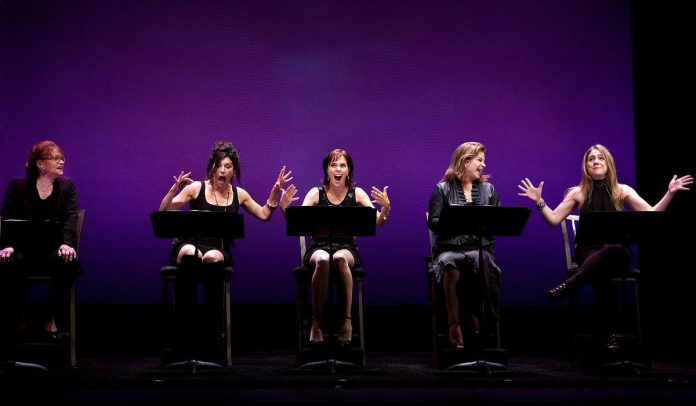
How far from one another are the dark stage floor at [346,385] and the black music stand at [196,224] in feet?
1.45

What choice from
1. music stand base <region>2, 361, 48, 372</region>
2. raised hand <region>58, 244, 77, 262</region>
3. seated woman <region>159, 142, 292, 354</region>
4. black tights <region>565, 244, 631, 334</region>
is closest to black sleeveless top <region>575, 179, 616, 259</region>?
black tights <region>565, 244, 631, 334</region>

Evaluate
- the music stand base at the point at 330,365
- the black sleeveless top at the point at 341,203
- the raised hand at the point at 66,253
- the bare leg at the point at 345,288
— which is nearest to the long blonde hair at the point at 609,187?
the black sleeveless top at the point at 341,203

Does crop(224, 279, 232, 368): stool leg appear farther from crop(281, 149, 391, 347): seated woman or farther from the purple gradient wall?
the purple gradient wall

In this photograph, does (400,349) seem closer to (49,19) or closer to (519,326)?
(519,326)

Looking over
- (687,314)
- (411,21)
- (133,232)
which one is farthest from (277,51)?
(687,314)

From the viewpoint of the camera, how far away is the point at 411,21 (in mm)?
5465

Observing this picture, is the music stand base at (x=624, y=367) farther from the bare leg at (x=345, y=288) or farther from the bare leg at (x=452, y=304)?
the bare leg at (x=345, y=288)

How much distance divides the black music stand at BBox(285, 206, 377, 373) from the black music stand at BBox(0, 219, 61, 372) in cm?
129

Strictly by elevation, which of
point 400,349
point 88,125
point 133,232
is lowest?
point 400,349

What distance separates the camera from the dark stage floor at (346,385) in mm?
3047

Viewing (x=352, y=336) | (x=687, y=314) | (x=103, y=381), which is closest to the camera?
(x=103, y=381)

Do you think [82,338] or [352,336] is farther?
[82,338]

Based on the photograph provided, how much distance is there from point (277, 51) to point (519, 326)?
2.80m

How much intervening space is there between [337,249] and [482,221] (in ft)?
3.51
